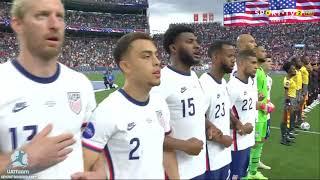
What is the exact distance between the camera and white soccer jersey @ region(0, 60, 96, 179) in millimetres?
2121

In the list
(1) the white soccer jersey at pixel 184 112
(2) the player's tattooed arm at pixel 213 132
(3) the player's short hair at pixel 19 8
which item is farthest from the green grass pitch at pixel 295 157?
(3) the player's short hair at pixel 19 8

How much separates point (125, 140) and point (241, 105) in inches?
128

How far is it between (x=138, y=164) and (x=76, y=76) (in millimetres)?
763

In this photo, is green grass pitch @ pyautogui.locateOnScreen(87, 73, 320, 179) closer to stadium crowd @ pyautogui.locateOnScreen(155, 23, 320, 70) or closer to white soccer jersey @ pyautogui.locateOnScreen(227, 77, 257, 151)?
white soccer jersey @ pyautogui.locateOnScreen(227, 77, 257, 151)

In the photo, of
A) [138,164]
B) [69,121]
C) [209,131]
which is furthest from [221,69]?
[69,121]

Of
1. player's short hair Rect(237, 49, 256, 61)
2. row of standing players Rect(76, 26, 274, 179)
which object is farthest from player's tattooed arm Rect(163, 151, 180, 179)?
player's short hair Rect(237, 49, 256, 61)

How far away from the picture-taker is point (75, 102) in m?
2.37

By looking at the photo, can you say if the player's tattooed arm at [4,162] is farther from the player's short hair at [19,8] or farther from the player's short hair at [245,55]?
the player's short hair at [245,55]

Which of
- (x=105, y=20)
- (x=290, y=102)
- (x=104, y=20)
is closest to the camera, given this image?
(x=290, y=102)

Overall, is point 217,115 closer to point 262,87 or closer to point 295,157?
point 262,87

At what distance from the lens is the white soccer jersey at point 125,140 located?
2.69 metres

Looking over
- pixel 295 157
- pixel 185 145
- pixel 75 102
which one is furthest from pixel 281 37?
pixel 75 102

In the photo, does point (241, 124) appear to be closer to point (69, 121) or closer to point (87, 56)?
point (69, 121)

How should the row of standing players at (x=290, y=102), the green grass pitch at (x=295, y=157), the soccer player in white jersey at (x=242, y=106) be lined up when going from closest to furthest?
the soccer player in white jersey at (x=242, y=106)
the green grass pitch at (x=295, y=157)
the row of standing players at (x=290, y=102)
